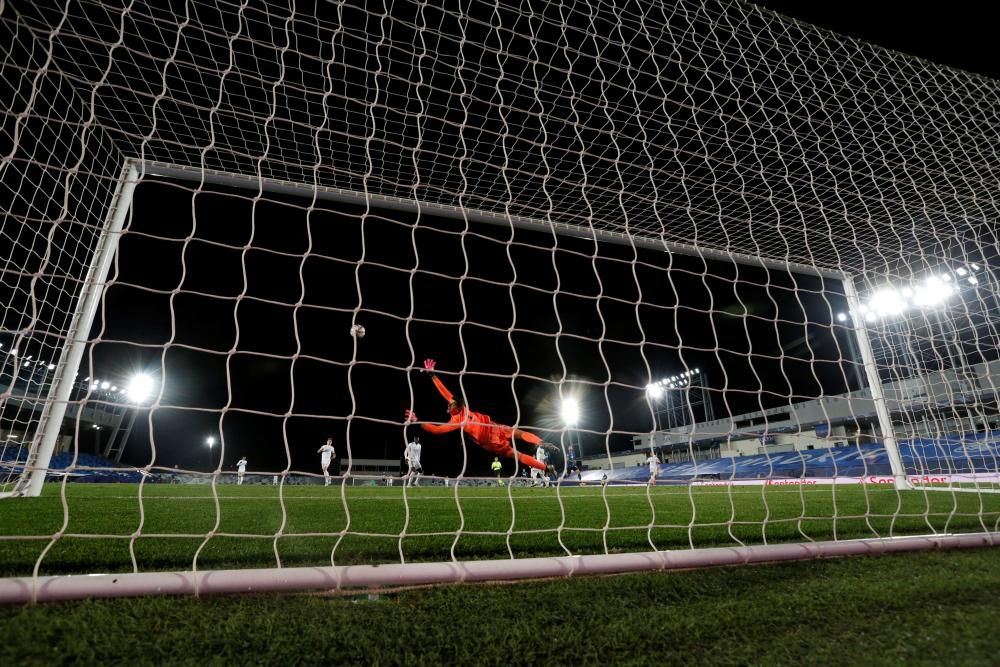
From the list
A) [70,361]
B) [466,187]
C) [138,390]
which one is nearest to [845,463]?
[466,187]

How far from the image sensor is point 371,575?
1.33 metres

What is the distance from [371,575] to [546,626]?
0.53 m

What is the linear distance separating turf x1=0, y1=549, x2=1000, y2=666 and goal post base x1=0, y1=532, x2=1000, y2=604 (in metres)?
0.03

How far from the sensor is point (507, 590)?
1.39 meters

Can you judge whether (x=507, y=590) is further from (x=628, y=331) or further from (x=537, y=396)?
(x=537, y=396)

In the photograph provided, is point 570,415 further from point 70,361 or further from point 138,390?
point 70,361

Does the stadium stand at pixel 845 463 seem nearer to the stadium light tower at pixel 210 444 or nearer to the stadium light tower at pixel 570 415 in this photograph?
the stadium light tower at pixel 570 415

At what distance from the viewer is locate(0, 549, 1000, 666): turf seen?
97 centimetres

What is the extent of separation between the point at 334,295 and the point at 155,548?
44.2 ft

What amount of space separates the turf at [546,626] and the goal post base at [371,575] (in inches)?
1.2

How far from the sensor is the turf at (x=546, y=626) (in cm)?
97

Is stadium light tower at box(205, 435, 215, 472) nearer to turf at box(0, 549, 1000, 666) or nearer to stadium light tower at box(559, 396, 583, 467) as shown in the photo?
stadium light tower at box(559, 396, 583, 467)

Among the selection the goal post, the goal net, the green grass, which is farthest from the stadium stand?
the goal post

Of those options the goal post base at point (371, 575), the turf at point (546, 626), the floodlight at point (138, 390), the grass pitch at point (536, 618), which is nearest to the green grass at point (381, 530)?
the grass pitch at point (536, 618)
